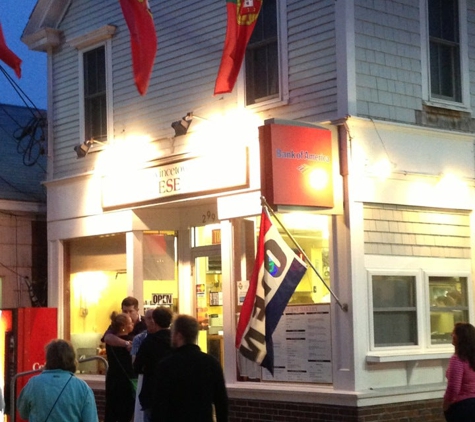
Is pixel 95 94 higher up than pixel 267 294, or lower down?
higher up

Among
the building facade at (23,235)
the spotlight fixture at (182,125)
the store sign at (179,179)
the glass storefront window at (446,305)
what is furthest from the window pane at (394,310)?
the building facade at (23,235)

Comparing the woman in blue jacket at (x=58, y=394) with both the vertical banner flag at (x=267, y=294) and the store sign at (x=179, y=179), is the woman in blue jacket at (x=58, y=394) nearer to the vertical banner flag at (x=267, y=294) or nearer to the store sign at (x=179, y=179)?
the vertical banner flag at (x=267, y=294)

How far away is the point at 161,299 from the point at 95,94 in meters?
3.65

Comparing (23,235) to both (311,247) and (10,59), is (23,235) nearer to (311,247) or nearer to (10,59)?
(10,59)

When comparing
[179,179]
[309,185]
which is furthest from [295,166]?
[179,179]

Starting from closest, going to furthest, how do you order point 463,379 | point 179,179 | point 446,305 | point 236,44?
point 463,379
point 236,44
point 446,305
point 179,179

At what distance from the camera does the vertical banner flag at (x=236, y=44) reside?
1353 centimetres

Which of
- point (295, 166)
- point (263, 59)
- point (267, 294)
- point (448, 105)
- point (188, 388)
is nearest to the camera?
point (188, 388)

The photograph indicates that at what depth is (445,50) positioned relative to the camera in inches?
584

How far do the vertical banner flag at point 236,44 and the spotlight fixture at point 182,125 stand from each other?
5.49 feet

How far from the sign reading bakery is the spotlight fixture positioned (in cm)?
265

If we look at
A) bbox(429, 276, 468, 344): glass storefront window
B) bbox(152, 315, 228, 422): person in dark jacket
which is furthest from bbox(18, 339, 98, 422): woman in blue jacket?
bbox(429, 276, 468, 344): glass storefront window

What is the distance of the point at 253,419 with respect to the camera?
553 inches

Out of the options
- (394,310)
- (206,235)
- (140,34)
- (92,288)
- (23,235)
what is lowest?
(394,310)
